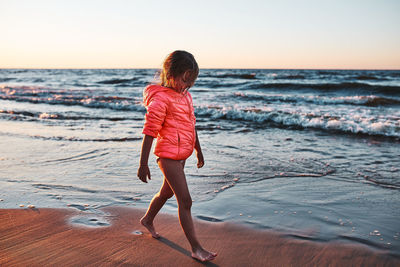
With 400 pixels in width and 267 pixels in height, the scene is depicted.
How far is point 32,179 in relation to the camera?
4168mm

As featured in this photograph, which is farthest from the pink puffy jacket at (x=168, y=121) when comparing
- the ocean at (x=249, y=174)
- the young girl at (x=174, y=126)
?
the ocean at (x=249, y=174)

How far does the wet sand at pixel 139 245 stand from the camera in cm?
237

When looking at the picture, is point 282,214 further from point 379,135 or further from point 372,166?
point 379,135

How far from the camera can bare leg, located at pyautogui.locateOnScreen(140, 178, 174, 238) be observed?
8.73 ft

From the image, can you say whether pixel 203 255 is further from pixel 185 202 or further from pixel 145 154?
pixel 145 154

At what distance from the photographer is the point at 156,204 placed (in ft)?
9.10

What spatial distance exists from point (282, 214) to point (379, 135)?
5.66 metres

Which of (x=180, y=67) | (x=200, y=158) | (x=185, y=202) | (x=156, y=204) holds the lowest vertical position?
(x=156, y=204)

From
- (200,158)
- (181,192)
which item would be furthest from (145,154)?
(200,158)

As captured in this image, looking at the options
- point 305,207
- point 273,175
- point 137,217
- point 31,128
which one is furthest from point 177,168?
point 31,128

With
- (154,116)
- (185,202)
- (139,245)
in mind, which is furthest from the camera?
(139,245)

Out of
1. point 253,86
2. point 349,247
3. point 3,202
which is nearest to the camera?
point 349,247

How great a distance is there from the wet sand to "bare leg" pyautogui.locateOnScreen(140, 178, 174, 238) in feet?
0.24

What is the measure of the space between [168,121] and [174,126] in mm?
57
